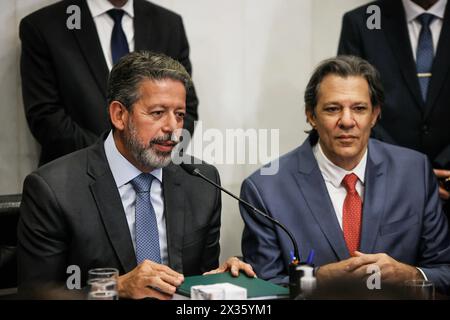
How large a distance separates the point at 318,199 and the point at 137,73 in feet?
2.86

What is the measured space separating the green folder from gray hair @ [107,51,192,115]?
33.9 inches

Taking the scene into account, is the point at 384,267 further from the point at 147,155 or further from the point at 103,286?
the point at 103,286

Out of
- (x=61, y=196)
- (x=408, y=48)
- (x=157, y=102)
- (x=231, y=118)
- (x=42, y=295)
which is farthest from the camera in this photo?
(x=231, y=118)

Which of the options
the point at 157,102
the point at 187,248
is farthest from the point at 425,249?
the point at 157,102

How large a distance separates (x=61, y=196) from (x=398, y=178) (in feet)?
4.51

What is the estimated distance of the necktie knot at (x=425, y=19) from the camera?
11.9 feet

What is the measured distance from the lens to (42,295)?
1.92 m

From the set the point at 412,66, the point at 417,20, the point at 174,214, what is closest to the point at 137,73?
the point at 174,214

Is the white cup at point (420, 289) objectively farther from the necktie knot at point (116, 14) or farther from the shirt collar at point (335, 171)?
the necktie knot at point (116, 14)

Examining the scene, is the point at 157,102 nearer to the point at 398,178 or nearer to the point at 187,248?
Answer: the point at 187,248

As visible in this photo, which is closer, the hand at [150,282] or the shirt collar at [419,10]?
the hand at [150,282]

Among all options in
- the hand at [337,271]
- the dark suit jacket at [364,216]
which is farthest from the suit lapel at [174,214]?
the hand at [337,271]

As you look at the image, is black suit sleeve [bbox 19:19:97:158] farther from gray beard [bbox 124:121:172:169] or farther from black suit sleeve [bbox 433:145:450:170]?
black suit sleeve [bbox 433:145:450:170]

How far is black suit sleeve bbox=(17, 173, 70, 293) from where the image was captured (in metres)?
2.53
